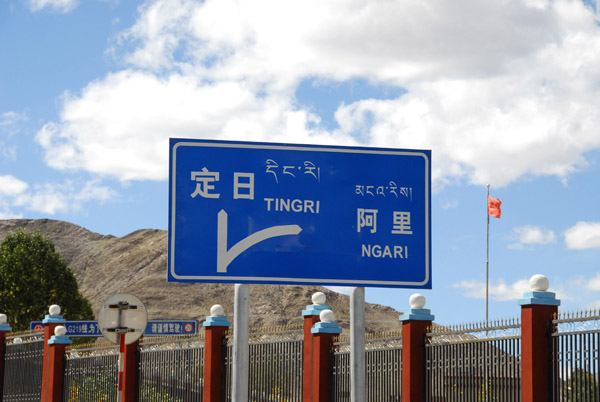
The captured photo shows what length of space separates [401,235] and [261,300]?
334 feet

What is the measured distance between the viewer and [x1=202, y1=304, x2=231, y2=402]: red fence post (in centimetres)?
1898

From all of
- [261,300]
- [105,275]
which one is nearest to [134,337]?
[261,300]

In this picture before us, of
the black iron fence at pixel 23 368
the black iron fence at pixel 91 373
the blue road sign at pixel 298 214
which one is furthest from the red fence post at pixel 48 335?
the blue road sign at pixel 298 214

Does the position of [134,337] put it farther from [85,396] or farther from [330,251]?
[85,396]

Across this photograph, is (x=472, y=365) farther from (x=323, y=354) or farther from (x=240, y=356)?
(x=240, y=356)

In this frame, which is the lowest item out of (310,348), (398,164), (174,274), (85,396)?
(85,396)

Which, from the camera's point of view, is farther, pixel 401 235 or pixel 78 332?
pixel 78 332

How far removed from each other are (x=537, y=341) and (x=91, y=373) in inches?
617

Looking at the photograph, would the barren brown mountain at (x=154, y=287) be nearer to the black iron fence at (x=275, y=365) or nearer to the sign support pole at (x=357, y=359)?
the black iron fence at (x=275, y=365)

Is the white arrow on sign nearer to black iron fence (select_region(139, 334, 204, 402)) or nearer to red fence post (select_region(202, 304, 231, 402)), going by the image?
red fence post (select_region(202, 304, 231, 402))

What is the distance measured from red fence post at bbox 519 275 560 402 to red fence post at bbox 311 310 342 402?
195 inches

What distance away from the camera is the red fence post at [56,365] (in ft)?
85.1

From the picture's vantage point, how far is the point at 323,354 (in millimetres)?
16375

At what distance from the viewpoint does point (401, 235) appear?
6.89m
